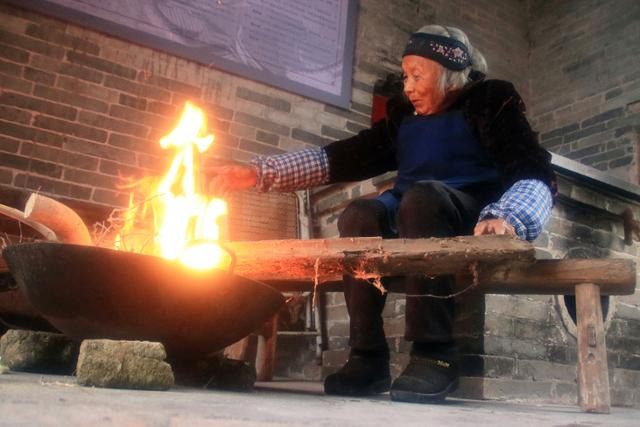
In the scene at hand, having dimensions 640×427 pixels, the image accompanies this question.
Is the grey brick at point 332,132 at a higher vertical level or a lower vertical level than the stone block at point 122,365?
higher

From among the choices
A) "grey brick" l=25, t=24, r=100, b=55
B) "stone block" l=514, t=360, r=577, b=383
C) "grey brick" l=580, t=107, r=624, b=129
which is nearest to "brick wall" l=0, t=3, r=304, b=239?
"grey brick" l=25, t=24, r=100, b=55

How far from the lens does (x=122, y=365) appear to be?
1.47 meters

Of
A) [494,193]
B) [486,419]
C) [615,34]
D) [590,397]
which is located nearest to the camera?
[486,419]

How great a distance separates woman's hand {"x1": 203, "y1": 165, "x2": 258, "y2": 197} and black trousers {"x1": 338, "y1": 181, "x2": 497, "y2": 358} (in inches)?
17.0

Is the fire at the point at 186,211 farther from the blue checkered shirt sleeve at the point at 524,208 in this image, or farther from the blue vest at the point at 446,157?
the blue checkered shirt sleeve at the point at 524,208

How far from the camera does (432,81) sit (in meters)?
2.23

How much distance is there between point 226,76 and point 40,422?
4076mm

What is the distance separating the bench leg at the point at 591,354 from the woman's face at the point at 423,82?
2.79ft

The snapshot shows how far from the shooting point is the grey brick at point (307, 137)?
16.0 feet

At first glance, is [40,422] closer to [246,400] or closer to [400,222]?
[246,400]

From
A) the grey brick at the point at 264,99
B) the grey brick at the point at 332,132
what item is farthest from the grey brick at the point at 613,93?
the grey brick at the point at 264,99

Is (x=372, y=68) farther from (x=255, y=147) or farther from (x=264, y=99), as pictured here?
(x=255, y=147)

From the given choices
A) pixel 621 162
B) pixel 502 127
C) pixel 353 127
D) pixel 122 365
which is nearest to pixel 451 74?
pixel 502 127

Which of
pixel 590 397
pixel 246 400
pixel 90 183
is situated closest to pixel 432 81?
pixel 590 397
